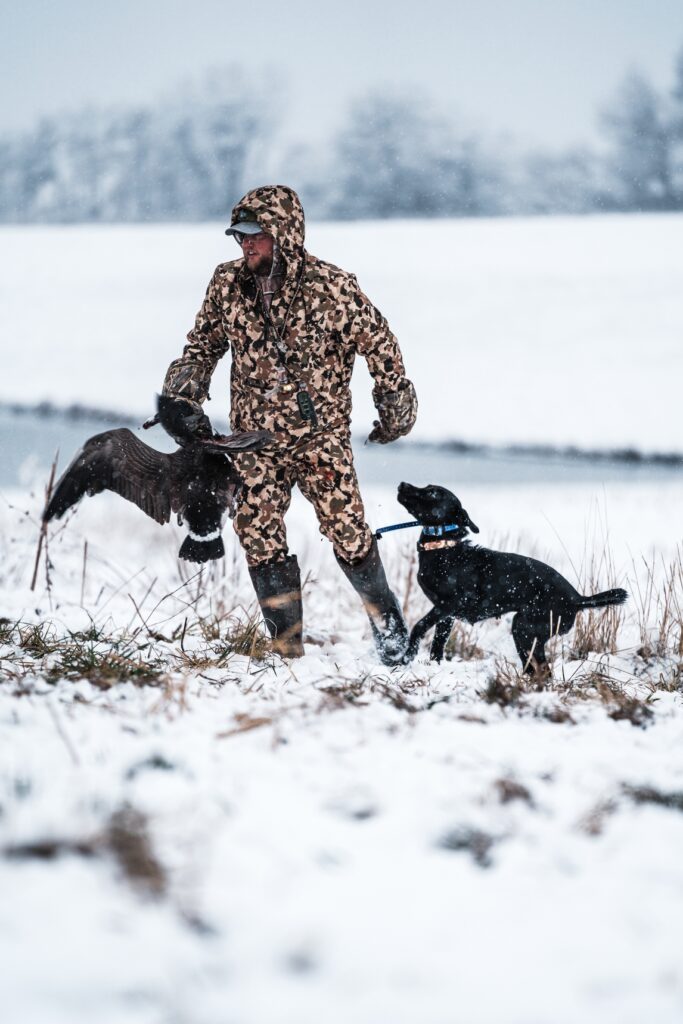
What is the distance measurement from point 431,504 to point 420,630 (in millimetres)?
576

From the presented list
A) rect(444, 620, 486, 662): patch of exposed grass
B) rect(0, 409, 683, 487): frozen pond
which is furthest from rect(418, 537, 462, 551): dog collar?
rect(0, 409, 683, 487): frozen pond

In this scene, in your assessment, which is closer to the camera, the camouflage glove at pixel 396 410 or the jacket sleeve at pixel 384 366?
the jacket sleeve at pixel 384 366

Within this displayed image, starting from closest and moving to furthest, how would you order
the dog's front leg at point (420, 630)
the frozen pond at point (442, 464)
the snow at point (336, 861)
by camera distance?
1. the snow at point (336, 861)
2. the dog's front leg at point (420, 630)
3. the frozen pond at point (442, 464)

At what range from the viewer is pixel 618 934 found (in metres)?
1.40

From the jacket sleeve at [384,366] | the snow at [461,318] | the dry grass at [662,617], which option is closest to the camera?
the jacket sleeve at [384,366]

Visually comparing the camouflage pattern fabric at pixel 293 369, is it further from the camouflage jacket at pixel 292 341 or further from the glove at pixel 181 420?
the glove at pixel 181 420

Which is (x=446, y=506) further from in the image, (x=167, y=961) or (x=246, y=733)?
(x=167, y=961)

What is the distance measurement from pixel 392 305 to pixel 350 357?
40.2 ft

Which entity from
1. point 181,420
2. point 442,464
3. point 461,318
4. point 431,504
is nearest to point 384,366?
point 431,504

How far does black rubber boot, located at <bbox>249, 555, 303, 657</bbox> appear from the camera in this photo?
353cm

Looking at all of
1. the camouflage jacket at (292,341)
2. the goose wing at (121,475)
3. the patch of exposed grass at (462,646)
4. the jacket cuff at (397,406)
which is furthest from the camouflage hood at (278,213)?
the patch of exposed grass at (462,646)

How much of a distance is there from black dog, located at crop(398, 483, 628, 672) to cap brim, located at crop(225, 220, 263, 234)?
1178mm

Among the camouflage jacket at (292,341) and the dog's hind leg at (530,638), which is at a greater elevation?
the camouflage jacket at (292,341)

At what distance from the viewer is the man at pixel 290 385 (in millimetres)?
3176
